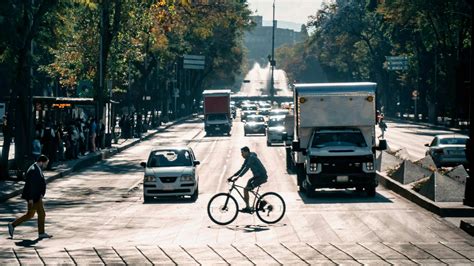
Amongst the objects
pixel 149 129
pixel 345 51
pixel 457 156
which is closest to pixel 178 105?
pixel 345 51

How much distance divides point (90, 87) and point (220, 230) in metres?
41.3

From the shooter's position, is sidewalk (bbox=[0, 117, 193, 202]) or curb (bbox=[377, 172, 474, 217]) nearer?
curb (bbox=[377, 172, 474, 217])

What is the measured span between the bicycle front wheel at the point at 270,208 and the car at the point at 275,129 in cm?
4191

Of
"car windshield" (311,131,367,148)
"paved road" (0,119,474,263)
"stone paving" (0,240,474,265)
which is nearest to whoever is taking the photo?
"stone paving" (0,240,474,265)

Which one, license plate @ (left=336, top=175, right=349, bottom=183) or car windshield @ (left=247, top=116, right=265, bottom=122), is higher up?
license plate @ (left=336, top=175, right=349, bottom=183)

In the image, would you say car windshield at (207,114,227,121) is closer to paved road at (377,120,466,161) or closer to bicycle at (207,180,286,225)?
paved road at (377,120,466,161)

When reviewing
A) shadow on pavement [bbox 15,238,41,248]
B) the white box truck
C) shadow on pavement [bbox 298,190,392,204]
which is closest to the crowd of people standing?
the white box truck

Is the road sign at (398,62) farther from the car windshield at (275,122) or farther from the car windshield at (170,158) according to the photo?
the car windshield at (170,158)

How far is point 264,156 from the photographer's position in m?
57.1

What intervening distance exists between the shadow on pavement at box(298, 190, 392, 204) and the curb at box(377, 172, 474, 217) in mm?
673

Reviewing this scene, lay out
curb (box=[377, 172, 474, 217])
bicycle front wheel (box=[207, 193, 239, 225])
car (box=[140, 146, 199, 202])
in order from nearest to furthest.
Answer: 1. bicycle front wheel (box=[207, 193, 239, 225])
2. curb (box=[377, 172, 474, 217])
3. car (box=[140, 146, 199, 202])

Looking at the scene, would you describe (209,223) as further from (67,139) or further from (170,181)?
(67,139)

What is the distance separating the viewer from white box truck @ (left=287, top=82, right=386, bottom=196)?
31766 mm

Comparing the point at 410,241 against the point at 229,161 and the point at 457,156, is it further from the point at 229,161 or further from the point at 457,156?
the point at 229,161
